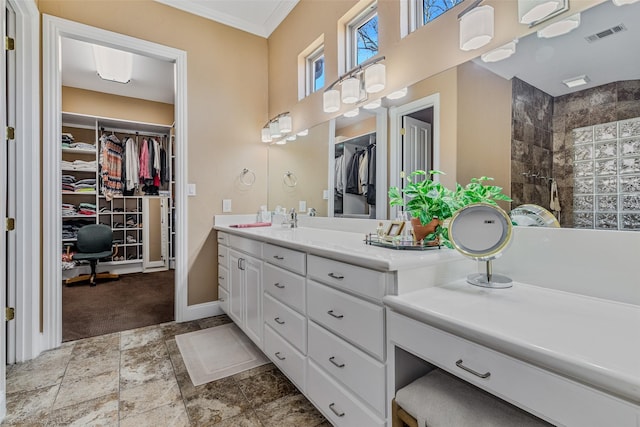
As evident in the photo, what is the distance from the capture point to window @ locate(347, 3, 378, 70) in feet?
7.09

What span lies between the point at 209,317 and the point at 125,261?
9.05ft

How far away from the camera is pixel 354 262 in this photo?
1.20 meters

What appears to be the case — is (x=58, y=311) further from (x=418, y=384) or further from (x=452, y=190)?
(x=452, y=190)

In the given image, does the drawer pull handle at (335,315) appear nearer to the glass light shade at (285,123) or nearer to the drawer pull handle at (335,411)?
the drawer pull handle at (335,411)

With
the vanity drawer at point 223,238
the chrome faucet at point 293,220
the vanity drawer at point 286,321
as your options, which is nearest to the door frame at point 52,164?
Result: the vanity drawer at point 223,238

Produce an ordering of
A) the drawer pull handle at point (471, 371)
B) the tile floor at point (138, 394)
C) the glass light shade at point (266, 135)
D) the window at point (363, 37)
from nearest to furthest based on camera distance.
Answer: the drawer pull handle at point (471, 371), the tile floor at point (138, 394), the window at point (363, 37), the glass light shade at point (266, 135)

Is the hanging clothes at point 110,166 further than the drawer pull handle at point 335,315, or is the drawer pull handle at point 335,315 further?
the hanging clothes at point 110,166

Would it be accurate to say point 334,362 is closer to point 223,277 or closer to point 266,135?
point 223,277

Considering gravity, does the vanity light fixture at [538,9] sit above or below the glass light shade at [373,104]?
above

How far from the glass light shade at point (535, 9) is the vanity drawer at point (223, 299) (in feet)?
8.73

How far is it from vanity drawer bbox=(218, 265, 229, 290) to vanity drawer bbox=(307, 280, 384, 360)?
1.41 m

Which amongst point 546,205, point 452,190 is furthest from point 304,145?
point 546,205

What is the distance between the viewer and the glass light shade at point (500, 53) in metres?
1.31

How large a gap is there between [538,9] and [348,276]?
1.29 meters
